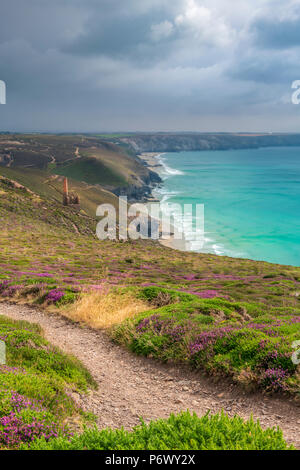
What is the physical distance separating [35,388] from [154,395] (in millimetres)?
2722

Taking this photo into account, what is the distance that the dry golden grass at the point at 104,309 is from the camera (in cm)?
1095

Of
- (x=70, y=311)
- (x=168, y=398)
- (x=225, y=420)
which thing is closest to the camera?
(x=225, y=420)

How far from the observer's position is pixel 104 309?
1157 cm

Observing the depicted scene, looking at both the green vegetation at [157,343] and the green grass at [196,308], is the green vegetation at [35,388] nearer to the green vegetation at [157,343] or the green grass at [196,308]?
the green vegetation at [157,343]

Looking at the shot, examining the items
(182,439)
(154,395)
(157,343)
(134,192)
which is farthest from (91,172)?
(182,439)

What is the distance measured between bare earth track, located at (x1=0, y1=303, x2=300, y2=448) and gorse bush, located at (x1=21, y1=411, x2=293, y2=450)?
1.18 metres

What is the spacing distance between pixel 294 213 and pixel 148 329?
132972 millimetres

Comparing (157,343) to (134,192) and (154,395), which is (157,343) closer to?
(154,395)

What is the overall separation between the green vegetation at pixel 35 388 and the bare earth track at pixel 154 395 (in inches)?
20.5

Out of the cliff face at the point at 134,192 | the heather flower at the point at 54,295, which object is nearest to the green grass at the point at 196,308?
the heather flower at the point at 54,295

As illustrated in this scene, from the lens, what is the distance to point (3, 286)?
49.6 feet

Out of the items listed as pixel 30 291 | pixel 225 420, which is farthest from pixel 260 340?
pixel 30 291
